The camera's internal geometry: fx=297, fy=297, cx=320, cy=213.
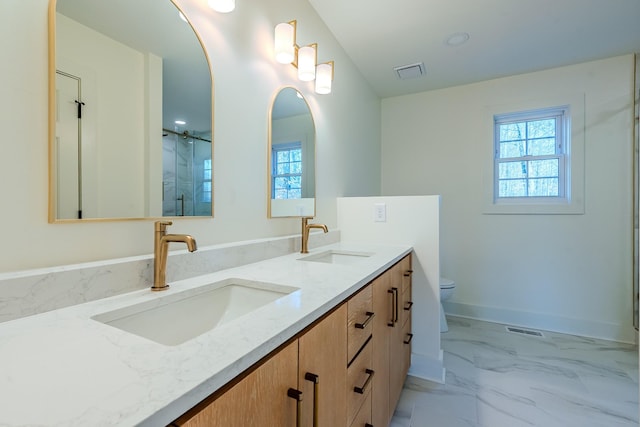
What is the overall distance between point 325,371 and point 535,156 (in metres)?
2.95

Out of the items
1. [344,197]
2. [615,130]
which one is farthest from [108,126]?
[615,130]

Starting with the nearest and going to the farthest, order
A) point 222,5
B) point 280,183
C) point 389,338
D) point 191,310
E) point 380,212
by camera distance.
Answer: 1. point 191,310
2. point 222,5
3. point 389,338
4. point 280,183
5. point 380,212

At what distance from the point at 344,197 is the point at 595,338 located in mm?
2359

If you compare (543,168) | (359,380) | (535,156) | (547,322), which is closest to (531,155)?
(535,156)

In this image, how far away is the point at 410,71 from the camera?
2.65 metres

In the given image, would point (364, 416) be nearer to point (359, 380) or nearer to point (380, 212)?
point (359, 380)

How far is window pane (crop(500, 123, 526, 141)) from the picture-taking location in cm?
280

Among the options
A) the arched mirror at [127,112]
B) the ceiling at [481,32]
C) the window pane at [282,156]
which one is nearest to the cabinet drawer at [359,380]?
the arched mirror at [127,112]

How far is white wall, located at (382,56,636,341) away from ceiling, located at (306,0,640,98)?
0.80ft

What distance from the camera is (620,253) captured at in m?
2.39

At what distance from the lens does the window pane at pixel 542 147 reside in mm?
2690

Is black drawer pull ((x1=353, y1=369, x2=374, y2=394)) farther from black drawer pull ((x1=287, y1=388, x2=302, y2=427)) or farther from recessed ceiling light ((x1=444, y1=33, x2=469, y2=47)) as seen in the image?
recessed ceiling light ((x1=444, y1=33, x2=469, y2=47))

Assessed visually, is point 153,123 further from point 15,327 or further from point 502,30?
point 502,30

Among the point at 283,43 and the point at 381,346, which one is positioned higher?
the point at 283,43
